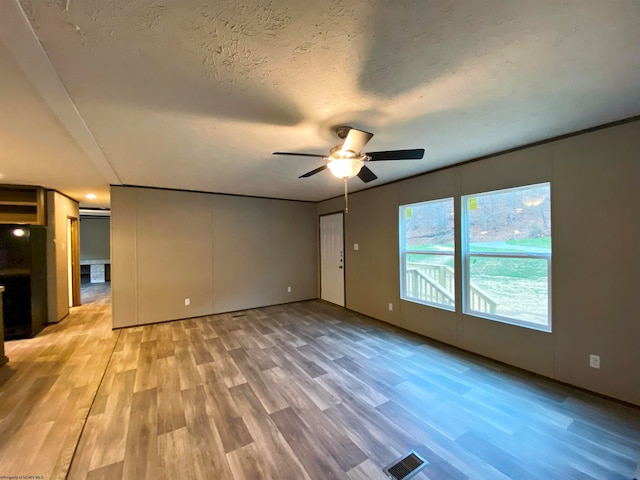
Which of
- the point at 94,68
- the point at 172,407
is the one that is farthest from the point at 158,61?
the point at 172,407

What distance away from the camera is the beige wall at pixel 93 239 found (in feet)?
29.6

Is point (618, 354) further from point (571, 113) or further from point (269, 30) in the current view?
point (269, 30)

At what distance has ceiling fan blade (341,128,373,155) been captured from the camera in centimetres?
189

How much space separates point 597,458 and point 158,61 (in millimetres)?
3566

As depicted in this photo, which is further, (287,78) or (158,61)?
(287,78)

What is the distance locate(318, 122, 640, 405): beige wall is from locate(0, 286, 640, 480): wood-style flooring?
228mm

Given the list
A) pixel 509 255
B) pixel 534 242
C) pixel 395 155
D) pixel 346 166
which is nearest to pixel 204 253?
pixel 346 166

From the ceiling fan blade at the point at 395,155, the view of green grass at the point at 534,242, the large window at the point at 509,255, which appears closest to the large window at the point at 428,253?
the large window at the point at 509,255

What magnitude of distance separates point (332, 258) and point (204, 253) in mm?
2636

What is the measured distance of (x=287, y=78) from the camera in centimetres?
158

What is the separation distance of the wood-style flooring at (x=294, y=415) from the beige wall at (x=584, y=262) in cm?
23

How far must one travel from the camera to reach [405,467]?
1.63 meters

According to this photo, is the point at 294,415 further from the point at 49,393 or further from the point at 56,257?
the point at 56,257

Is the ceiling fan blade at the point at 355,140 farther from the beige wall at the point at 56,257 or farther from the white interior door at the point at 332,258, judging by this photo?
the beige wall at the point at 56,257
